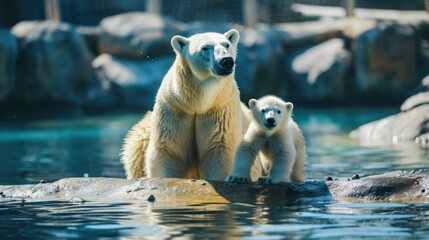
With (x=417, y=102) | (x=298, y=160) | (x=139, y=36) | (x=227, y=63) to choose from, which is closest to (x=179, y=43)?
(x=227, y=63)

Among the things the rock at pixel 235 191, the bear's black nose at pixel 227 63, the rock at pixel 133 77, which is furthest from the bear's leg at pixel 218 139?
the rock at pixel 133 77

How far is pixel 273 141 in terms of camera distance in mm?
6043

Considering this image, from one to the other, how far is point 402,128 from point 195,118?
237 inches

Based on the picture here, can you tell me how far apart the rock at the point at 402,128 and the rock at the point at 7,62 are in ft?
23.0

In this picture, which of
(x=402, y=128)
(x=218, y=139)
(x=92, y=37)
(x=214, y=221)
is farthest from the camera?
(x=92, y=37)

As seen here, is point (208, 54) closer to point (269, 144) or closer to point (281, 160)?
point (269, 144)

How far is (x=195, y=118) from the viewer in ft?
21.1

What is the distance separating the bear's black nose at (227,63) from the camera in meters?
5.88

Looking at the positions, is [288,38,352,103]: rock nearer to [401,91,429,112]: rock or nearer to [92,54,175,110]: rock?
[92,54,175,110]: rock

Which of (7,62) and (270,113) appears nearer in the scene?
(270,113)

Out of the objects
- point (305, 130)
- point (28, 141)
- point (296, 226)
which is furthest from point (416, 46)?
point (296, 226)

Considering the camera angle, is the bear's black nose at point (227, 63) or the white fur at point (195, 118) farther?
the white fur at point (195, 118)

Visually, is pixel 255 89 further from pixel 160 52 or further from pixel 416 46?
pixel 416 46

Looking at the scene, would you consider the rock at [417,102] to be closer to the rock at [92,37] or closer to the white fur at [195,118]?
the white fur at [195,118]
